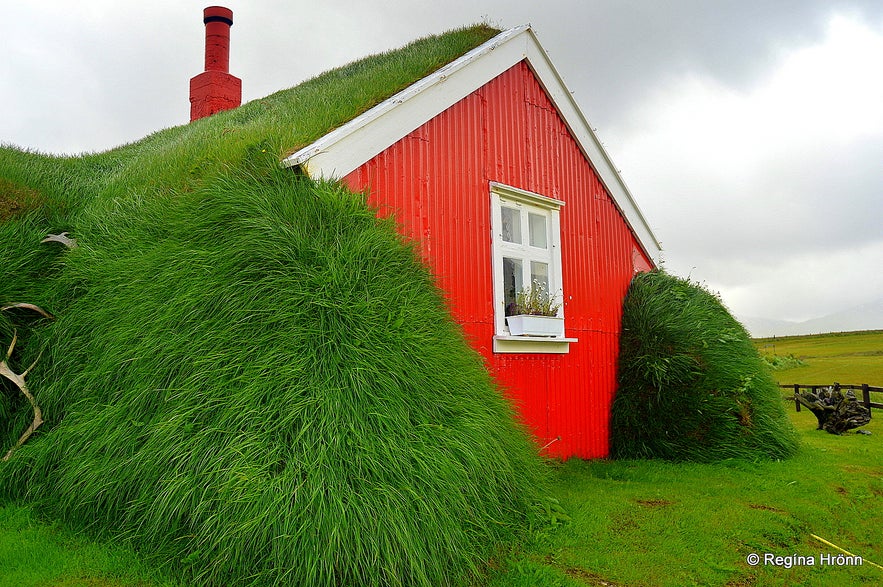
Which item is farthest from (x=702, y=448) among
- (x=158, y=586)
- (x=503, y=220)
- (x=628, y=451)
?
(x=158, y=586)

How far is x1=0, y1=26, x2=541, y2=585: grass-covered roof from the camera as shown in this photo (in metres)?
3.33

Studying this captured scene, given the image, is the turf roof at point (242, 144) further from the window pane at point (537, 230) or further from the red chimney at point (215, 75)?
the red chimney at point (215, 75)

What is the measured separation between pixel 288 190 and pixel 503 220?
2.97m

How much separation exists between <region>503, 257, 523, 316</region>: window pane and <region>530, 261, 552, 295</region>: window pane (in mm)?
256

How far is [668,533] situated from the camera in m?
4.88

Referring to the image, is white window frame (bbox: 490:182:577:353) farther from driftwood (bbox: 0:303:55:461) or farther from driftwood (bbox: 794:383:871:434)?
driftwood (bbox: 794:383:871:434)

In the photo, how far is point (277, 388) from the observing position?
12.3ft

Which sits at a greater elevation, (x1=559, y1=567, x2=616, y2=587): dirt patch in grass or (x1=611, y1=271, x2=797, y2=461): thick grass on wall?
(x1=611, y1=271, x2=797, y2=461): thick grass on wall

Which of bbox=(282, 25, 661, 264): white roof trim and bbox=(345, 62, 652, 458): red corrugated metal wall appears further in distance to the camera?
bbox=(345, 62, 652, 458): red corrugated metal wall

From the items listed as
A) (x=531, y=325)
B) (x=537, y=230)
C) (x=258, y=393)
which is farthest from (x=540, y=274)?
(x=258, y=393)

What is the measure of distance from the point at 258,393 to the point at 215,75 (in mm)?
10932

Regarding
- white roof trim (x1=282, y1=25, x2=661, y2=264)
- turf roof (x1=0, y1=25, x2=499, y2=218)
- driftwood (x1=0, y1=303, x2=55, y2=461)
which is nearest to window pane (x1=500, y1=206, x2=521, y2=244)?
white roof trim (x1=282, y1=25, x2=661, y2=264)

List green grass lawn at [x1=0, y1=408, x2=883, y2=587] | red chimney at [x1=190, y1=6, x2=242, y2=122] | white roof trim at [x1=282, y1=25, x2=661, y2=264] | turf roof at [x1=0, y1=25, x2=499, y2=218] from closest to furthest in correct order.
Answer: green grass lawn at [x1=0, y1=408, x2=883, y2=587]
white roof trim at [x1=282, y1=25, x2=661, y2=264]
turf roof at [x1=0, y1=25, x2=499, y2=218]
red chimney at [x1=190, y1=6, x2=242, y2=122]

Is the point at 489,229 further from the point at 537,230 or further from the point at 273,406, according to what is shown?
the point at 273,406
